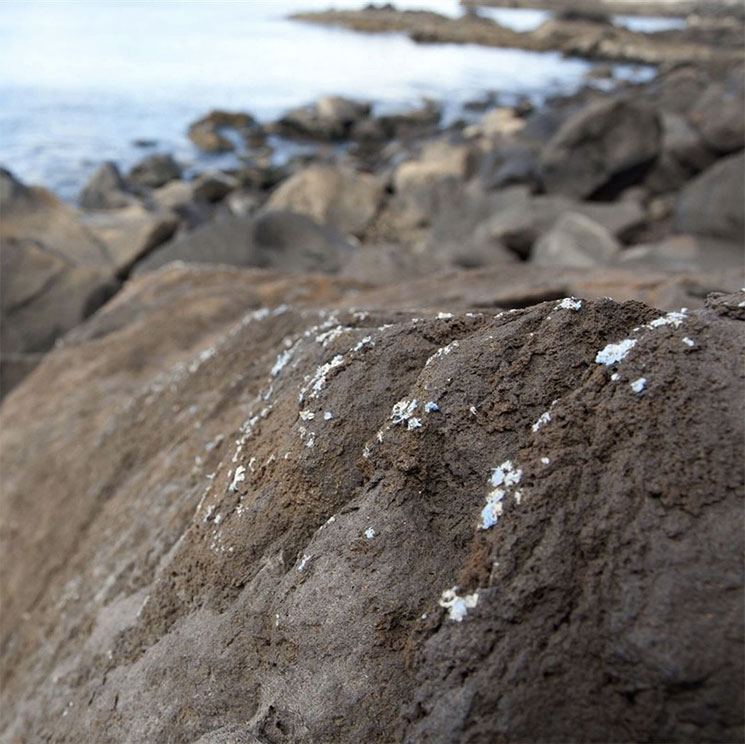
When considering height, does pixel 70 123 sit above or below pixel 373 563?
below

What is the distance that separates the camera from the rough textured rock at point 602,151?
11.8m

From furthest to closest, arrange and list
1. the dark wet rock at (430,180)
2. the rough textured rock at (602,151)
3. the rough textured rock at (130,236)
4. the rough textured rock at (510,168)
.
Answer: the dark wet rock at (430,180) → the rough textured rock at (510,168) → the rough textured rock at (602,151) → the rough textured rock at (130,236)

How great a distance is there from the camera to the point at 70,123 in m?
22.7

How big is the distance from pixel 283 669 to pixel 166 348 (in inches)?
121

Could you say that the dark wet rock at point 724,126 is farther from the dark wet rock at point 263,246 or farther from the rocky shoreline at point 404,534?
the rocky shoreline at point 404,534

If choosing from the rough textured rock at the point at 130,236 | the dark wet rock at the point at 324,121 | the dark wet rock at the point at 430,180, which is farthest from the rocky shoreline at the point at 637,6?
the rough textured rock at the point at 130,236

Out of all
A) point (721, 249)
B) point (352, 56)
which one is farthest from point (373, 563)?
point (352, 56)

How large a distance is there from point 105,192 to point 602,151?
9874 mm

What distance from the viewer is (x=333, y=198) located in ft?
44.5

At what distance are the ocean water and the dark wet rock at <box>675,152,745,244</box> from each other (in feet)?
43.2

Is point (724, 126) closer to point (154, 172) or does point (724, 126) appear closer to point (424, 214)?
point (424, 214)

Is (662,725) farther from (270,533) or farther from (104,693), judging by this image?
(104,693)

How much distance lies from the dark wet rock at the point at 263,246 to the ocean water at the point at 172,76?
1057 centimetres

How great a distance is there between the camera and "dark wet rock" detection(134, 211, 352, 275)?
7.68 m
